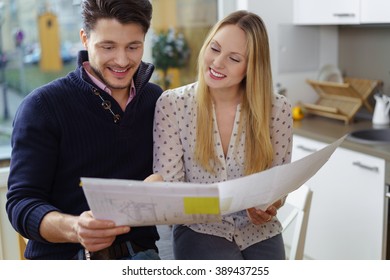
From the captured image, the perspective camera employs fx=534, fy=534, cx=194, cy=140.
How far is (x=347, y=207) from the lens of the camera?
8.39 ft

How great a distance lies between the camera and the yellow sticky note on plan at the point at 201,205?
1017 mm

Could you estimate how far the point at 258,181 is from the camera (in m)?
1.09

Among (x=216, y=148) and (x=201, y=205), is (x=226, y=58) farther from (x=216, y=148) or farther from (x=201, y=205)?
(x=201, y=205)

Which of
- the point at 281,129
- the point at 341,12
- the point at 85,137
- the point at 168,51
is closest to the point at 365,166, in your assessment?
the point at 341,12

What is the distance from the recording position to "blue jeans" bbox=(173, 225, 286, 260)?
1503 mm

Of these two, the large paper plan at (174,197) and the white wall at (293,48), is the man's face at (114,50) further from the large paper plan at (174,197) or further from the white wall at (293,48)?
the white wall at (293,48)

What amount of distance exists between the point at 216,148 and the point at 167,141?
154mm

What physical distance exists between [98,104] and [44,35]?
139cm

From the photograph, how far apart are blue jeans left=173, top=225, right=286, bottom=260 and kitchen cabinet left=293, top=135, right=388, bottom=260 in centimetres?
95

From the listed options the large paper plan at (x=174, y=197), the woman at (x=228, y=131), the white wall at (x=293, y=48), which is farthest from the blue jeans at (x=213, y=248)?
the white wall at (x=293, y=48)

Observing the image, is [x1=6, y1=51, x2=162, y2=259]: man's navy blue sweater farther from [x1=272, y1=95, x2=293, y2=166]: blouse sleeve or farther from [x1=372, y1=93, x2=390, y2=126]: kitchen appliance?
[x1=372, y1=93, x2=390, y2=126]: kitchen appliance
